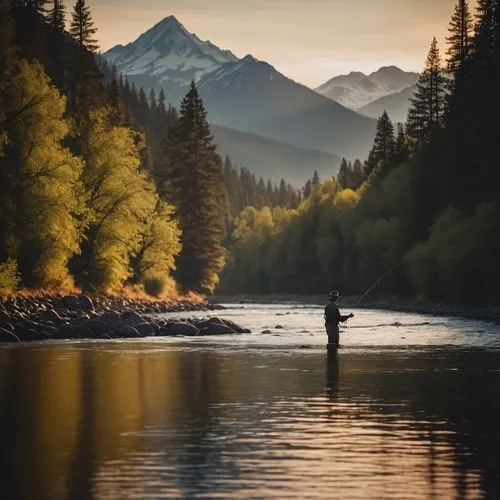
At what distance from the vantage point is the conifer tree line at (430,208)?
76.2 meters

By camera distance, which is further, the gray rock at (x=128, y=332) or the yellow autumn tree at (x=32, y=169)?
the yellow autumn tree at (x=32, y=169)

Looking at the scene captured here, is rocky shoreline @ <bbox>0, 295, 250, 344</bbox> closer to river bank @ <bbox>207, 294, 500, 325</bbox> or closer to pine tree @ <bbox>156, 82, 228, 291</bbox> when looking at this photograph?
river bank @ <bbox>207, 294, 500, 325</bbox>

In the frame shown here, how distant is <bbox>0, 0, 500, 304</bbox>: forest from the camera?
5656cm

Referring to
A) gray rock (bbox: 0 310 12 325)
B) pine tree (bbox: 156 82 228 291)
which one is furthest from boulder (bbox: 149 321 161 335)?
pine tree (bbox: 156 82 228 291)

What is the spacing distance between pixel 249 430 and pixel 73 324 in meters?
30.8

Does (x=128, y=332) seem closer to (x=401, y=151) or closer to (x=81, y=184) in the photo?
(x=81, y=184)

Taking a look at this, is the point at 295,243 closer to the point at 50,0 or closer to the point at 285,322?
the point at 50,0

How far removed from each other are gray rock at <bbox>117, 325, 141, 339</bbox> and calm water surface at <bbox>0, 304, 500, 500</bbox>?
11.9 meters

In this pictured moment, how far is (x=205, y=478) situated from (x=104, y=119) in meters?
65.2

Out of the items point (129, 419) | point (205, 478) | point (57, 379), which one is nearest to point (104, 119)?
point (57, 379)

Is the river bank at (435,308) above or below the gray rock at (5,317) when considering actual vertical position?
below

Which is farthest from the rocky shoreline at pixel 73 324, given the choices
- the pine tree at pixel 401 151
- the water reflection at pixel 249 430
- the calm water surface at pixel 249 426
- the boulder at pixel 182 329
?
the pine tree at pixel 401 151

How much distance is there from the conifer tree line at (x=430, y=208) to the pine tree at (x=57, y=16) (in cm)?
3602

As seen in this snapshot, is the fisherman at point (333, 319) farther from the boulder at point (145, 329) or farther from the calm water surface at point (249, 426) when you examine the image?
the boulder at point (145, 329)
